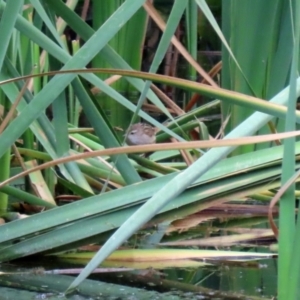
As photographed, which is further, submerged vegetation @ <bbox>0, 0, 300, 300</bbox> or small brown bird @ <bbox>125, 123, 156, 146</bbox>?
small brown bird @ <bbox>125, 123, 156, 146</bbox>

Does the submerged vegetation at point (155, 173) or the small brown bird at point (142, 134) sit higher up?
the small brown bird at point (142, 134)

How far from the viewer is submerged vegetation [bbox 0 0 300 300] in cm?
104

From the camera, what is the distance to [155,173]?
86.0 inches

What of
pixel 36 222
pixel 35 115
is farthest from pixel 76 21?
pixel 36 222

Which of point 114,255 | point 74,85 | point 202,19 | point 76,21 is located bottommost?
point 114,255

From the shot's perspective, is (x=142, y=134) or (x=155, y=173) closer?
(x=155, y=173)

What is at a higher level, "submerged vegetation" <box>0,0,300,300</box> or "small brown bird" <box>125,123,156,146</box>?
"small brown bird" <box>125,123,156,146</box>

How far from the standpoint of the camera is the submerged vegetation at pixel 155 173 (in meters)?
1.04

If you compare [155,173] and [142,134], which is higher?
[142,134]

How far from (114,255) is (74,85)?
0.38 m

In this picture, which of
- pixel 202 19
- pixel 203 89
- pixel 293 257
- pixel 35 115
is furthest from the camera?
pixel 202 19

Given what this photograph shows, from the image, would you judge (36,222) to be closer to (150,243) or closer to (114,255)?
(114,255)

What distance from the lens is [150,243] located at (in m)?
1.72

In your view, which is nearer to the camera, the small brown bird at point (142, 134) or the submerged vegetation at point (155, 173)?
the submerged vegetation at point (155, 173)
